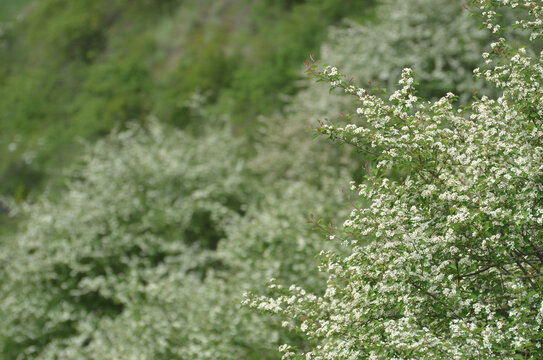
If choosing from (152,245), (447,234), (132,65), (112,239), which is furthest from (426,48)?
(132,65)

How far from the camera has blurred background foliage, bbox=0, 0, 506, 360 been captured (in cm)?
1368

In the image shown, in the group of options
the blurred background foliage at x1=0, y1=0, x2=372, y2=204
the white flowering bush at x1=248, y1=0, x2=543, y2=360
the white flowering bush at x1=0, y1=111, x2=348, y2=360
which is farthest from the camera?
the blurred background foliage at x1=0, y1=0, x2=372, y2=204

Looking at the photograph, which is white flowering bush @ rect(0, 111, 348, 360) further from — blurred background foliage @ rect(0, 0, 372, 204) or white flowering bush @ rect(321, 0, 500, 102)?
blurred background foliage @ rect(0, 0, 372, 204)

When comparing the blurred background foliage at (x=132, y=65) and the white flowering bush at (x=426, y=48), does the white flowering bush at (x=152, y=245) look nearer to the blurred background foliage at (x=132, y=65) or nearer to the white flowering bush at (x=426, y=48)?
the white flowering bush at (x=426, y=48)

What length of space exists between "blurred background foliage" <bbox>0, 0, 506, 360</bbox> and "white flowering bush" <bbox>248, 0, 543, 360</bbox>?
181cm

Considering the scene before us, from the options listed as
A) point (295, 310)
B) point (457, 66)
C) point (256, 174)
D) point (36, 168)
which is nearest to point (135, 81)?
point (36, 168)

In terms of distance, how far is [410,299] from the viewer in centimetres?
599

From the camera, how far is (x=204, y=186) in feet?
65.8

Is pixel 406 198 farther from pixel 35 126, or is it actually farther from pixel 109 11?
pixel 109 11

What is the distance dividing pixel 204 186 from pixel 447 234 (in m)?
14.8

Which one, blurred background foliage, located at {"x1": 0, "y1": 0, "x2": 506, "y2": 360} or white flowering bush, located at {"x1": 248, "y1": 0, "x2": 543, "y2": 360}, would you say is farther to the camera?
blurred background foliage, located at {"x1": 0, "y1": 0, "x2": 506, "y2": 360}

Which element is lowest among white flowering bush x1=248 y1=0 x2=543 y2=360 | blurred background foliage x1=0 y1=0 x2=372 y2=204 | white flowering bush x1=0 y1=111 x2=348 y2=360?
white flowering bush x1=248 y1=0 x2=543 y2=360

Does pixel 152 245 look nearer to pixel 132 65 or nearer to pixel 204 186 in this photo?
pixel 204 186

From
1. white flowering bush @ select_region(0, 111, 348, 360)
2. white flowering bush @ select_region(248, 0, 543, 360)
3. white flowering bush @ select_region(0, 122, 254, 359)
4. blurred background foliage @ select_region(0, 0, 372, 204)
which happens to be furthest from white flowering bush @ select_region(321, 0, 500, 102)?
white flowering bush @ select_region(248, 0, 543, 360)
